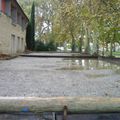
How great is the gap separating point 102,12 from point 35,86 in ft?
45.8

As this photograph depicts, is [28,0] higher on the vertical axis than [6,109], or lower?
higher

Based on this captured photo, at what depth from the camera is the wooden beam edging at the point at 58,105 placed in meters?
4.86

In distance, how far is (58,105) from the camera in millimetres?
4887

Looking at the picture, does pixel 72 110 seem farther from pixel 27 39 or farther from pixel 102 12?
pixel 27 39

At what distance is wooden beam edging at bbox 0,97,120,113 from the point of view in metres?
4.86

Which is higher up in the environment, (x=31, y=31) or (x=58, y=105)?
(x=31, y=31)

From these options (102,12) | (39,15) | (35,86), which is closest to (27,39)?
(39,15)

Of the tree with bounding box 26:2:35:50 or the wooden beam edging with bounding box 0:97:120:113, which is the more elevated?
the tree with bounding box 26:2:35:50

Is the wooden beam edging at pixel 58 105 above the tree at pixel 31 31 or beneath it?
beneath

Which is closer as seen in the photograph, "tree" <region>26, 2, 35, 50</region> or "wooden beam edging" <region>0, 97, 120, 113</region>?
"wooden beam edging" <region>0, 97, 120, 113</region>

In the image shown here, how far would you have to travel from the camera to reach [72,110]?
16.2 feet

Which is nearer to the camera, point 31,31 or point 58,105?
point 58,105

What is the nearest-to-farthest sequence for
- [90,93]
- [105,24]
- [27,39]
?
1. [90,93]
2. [105,24]
3. [27,39]

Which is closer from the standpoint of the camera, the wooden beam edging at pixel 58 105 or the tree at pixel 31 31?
the wooden beam edging at pixel 58 105
